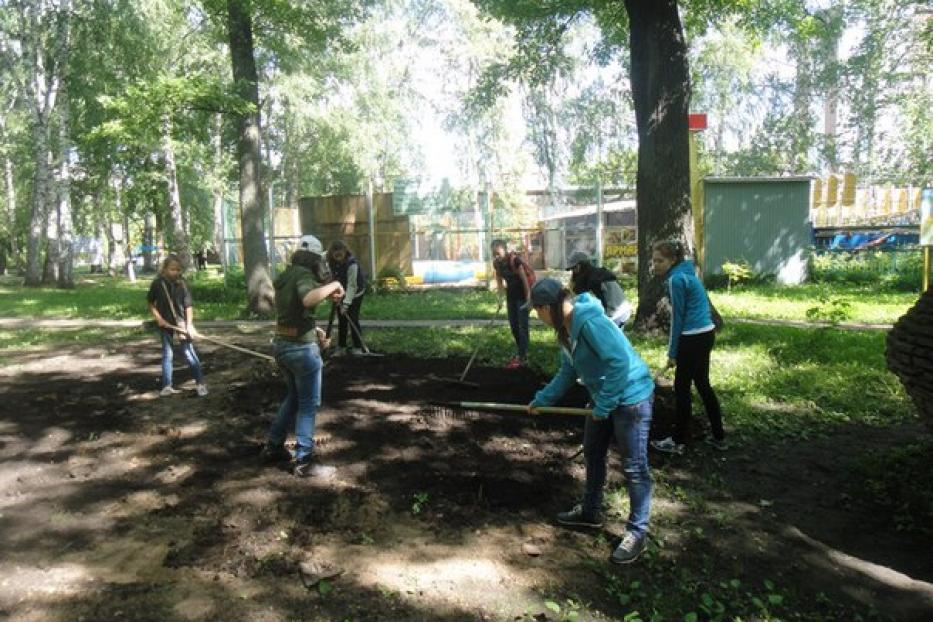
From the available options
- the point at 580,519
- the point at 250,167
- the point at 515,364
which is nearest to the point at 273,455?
the point at 580,519

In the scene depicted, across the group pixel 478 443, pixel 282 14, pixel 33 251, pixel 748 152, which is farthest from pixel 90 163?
pixel 748 152

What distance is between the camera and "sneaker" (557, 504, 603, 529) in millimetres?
4070

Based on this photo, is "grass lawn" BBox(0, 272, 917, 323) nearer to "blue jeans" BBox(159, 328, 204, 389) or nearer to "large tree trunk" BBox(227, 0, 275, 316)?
"large tree trunk" BBox(227, 0, 275, 316)

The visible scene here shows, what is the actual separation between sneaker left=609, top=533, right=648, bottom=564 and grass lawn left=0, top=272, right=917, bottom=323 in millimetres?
8609

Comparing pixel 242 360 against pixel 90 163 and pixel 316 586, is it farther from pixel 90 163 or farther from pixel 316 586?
pixel 90 163

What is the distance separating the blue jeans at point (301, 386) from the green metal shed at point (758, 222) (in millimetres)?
14537

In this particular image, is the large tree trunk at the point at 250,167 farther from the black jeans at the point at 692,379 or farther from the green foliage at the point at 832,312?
the black jeans at the point at 692,379

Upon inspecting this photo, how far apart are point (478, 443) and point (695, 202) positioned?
12690mm

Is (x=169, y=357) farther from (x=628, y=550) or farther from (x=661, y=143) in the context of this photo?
(x=661, y=143)

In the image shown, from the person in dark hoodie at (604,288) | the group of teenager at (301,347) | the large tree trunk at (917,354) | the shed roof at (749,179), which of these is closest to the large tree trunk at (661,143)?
the person in dark hoodie at (604,288)

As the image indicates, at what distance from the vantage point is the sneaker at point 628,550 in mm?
3662

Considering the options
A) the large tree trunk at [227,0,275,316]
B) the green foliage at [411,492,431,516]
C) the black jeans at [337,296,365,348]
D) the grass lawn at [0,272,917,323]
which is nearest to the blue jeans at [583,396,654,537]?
the green foliage at [411,492,431,516]

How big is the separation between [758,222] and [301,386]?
15721 millimetres

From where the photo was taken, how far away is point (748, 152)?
1523 inches
